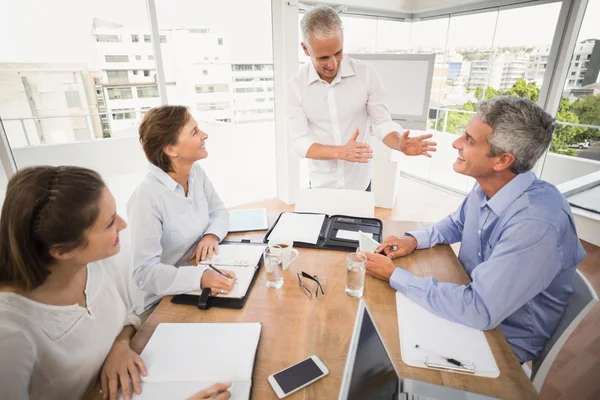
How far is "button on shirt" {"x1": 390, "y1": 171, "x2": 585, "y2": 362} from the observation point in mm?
1032

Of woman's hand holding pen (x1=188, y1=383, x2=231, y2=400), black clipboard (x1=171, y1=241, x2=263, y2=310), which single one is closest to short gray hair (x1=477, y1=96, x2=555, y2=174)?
black clipboard (x1=171, y1=241, x2=263, y2=310)

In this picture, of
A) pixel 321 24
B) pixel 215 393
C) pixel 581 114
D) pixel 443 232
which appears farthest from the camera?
pixel 581 114

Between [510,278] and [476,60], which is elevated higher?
[476,60]

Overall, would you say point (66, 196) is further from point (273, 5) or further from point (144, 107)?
point (273, 5)

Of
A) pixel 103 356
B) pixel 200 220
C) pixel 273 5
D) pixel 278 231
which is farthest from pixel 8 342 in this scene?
pixel 273 5

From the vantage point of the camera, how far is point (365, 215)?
200 centimetres

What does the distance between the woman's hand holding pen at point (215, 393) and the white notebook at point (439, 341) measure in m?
0.50

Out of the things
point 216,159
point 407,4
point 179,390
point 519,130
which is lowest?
point 216,159

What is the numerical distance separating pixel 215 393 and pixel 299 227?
958mm

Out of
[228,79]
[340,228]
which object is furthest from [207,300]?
[228,79]

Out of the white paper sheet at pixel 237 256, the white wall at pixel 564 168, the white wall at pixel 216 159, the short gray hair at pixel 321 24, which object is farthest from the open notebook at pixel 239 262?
the white wall at pixel 564 168

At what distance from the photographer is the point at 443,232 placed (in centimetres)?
158

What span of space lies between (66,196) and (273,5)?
355 cm

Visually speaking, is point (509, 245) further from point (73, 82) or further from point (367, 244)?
point (73, 82)
